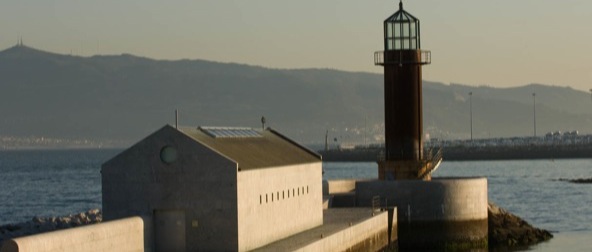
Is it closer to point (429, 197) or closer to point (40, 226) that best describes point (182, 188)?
point (429, 197)

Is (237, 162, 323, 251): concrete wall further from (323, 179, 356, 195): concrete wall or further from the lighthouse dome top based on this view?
the lighthouse dome top

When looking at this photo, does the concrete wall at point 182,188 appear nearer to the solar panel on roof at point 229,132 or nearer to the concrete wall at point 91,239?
the concrete wall at point 91,239

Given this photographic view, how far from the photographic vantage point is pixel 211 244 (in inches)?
1348

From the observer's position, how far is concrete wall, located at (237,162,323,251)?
115ft

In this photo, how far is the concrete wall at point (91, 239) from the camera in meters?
26.4

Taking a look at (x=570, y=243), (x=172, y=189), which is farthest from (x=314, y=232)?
(x=570, y=243)

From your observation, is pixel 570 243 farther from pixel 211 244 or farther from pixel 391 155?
pixel 211 244

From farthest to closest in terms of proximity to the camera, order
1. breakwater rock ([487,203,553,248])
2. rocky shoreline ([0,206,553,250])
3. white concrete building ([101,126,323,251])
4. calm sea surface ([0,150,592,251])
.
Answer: calm sea surface ([0,150,592,251]) < breakwater rock ([487,203,553,248]) < rocky shoreline ([0,206,553,250]) < white concrete building ([101,126,323,251])

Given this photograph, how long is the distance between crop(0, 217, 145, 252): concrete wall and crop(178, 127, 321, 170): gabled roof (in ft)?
9.59

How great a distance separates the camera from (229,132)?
3922 cm

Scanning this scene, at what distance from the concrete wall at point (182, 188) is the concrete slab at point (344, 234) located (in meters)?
1.97

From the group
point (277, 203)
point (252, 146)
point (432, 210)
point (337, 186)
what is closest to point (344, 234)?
point (277, 203)

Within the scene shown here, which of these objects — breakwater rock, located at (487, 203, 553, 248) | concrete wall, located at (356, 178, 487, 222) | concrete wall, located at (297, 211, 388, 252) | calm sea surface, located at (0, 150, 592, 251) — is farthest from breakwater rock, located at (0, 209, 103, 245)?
calm sea surface, located at (0, 150, 592, 251)

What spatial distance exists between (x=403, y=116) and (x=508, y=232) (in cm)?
565
